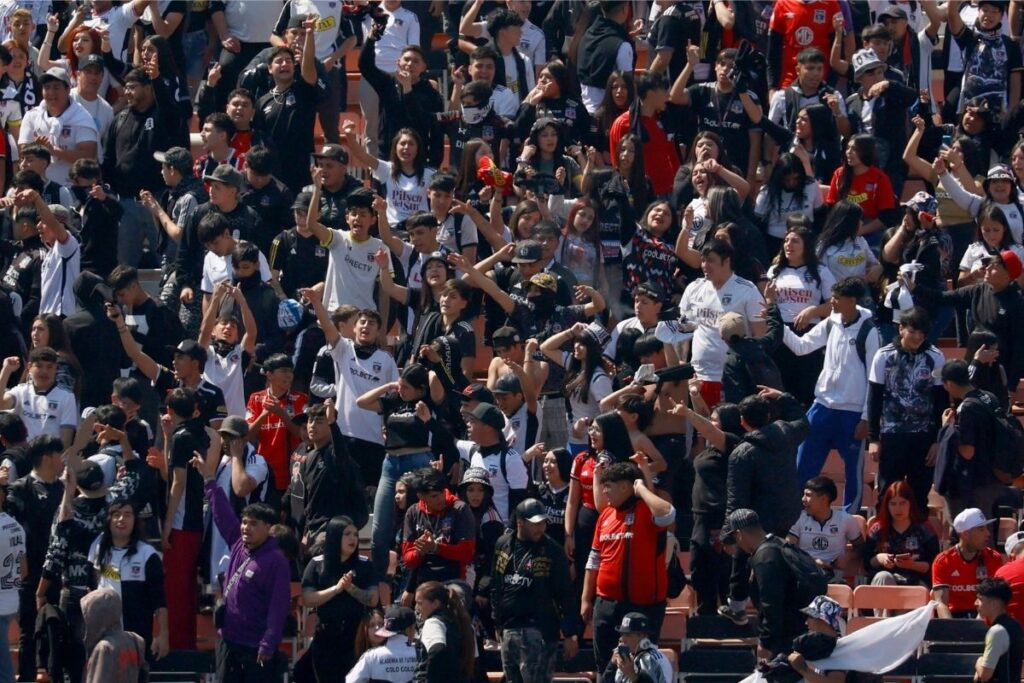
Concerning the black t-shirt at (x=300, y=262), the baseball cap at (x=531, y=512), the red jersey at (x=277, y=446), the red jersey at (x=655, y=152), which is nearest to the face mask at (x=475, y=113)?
the red jersey at (x=655, y=152)

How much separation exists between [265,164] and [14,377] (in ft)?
7.53

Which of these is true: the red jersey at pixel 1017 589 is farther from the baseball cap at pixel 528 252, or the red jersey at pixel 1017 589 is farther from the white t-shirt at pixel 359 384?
the white t-shirt at pixel 359 384

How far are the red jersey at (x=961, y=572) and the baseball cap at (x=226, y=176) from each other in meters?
5.55

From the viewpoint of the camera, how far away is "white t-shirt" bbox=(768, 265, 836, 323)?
15914 millimetres

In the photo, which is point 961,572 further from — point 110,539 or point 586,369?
point 110,539

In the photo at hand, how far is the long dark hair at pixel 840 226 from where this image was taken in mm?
16125

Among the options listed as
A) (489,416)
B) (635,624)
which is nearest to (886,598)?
(635,624)

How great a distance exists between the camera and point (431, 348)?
14914 mm

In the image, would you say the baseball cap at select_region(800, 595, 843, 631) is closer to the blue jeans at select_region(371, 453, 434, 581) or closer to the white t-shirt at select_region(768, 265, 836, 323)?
the blue jeans at select_region(371, 453, 434, 581)

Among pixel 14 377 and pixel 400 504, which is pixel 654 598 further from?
pixel 14 377

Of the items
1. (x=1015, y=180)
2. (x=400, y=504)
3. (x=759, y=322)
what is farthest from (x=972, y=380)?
(x=400, y=504)

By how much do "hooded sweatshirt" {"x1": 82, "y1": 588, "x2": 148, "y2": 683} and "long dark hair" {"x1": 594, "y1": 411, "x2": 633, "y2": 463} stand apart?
2.88 metres

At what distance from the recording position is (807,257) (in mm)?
15945

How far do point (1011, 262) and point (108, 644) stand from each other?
21.5ft
